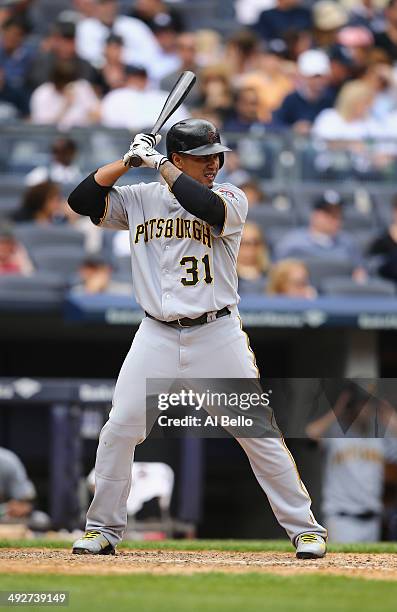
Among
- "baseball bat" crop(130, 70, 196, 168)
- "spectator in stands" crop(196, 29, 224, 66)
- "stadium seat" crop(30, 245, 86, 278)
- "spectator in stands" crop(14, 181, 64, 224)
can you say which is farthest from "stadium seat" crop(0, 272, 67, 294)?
"baseball bat" crop(130, 70, 196, 168)

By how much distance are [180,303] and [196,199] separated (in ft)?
1.34

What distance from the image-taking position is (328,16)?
13477 mm

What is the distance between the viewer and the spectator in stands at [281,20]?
1339 cm

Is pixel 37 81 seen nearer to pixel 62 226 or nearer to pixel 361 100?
pixel 62 226

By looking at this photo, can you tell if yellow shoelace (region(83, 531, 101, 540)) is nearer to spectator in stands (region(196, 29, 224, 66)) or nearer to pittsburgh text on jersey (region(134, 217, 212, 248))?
pittsburgh text on jersey (region(134, 217, 212, 248))

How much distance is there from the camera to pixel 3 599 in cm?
406

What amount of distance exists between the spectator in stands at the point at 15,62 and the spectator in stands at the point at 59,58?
0.13 metres

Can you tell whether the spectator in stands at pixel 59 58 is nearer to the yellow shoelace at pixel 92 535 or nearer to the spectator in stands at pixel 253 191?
the spectator in stands at pixel 253 191

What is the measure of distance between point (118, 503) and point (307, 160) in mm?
6318

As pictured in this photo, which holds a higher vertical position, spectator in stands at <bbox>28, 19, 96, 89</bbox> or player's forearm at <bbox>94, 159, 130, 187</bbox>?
spectator in stands at <bbox>28, 19, 96, 89</bbox>

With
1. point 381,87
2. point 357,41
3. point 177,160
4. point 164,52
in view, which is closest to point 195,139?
point 177,160

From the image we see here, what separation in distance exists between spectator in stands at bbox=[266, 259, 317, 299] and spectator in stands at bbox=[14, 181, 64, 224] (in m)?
1.86

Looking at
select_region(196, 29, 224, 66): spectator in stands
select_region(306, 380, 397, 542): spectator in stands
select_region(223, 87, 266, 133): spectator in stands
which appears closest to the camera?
select_region(306, 380, 397, 542): spectator in stands

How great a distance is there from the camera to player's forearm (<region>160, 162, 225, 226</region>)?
488cm
